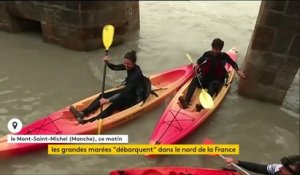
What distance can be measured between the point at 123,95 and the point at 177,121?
100 cm

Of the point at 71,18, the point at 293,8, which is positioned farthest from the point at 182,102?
the point at 71,18

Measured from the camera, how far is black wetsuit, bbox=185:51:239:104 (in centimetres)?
620

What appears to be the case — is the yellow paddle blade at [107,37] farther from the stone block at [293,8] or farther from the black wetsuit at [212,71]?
the stone block at [293,8]

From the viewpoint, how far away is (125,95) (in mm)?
5977

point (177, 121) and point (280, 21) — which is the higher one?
point (280, 21)

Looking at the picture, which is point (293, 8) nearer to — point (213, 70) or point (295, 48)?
point (295, 48)

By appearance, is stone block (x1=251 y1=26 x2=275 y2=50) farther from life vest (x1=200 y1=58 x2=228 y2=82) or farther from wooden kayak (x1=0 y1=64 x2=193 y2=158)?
wooden kayak (x1=0 y1=64 x2=193 y2=158)

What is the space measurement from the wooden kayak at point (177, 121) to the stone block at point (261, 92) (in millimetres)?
767

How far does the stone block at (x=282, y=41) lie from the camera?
6137mm

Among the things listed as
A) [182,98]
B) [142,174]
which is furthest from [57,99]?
[142,174]

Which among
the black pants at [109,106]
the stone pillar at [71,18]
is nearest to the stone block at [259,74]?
the black pants at [109,106]
